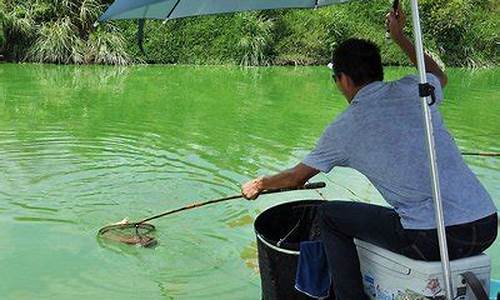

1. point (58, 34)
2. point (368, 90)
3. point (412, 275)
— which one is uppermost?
point (368, 90)

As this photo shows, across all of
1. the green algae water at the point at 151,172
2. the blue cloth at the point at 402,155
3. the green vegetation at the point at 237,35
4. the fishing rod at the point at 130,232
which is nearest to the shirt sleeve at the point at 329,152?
the blue cloth at the point at 402,155

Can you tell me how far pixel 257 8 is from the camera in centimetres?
331

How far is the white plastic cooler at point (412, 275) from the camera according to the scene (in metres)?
2.17

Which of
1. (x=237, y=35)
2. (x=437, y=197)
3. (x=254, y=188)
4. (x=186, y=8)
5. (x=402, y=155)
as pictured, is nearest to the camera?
(x=437, y=197)

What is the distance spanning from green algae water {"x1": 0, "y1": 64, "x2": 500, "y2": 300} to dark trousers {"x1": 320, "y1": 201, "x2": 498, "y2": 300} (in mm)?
1196

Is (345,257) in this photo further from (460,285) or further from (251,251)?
(251,251)

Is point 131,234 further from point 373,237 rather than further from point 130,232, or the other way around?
point 373,237

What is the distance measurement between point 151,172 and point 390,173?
4.07 metres

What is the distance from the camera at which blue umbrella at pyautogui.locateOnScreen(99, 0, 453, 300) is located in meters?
2.08

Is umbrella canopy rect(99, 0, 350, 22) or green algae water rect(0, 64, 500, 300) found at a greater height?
umbrella canopy rect(99, 0, 350, 22)

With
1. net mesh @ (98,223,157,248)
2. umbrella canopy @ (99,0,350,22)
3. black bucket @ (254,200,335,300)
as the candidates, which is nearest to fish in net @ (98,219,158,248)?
net mesh @ (98,223,157,248)

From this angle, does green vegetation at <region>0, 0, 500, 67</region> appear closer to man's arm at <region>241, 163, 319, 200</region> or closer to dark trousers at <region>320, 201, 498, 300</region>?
man's arm at <region>241, 163, 319, 200</region>

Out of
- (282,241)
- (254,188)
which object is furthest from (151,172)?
(254,188)

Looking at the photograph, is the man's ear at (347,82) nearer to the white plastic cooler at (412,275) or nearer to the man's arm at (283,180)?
the man's arm at (283,180)
